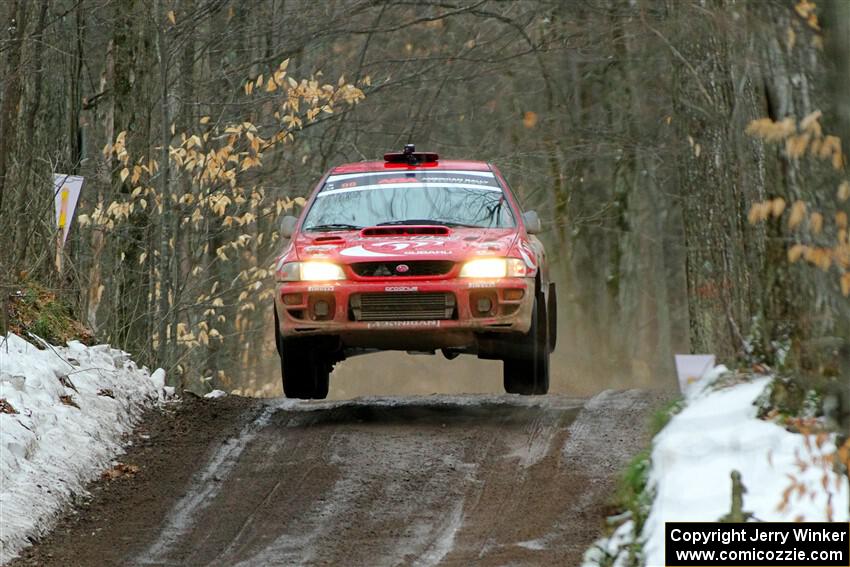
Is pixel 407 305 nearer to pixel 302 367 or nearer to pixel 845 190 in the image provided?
pixel 302 367

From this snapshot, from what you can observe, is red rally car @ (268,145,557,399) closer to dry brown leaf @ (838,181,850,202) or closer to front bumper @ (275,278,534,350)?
front bumper @ (275,278,534,350)

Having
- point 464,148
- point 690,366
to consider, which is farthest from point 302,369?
point 464,148

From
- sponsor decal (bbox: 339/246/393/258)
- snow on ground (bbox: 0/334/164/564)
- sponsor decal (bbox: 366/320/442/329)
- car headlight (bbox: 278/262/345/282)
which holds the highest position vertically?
sponsor decal (bbox: 339/246/393/258)

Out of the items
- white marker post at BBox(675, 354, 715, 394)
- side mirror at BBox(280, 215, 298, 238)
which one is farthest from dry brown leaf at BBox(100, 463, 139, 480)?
white marker post at BBox(675, 354, 715, 394)

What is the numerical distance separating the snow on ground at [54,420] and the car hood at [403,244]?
1.94m

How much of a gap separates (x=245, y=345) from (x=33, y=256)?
14.6 meters

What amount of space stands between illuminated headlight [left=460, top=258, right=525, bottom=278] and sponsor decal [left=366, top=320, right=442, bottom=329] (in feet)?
1.44

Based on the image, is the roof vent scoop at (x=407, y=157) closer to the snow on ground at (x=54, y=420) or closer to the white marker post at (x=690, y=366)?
the snow on ground at (x=54, y=420)

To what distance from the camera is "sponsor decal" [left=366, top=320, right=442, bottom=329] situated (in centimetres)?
1042

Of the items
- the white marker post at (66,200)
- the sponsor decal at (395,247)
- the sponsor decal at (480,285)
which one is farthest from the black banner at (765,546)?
the white marker post at (66,200)

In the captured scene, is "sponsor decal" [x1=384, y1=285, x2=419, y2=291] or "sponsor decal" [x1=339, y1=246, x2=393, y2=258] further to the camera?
"sponsor decal" [x1=339, y1=246, x2=393, y2=258]

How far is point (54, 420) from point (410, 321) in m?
2.71

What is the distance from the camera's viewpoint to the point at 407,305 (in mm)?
10422

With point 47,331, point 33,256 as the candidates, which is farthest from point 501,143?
point 47,331
